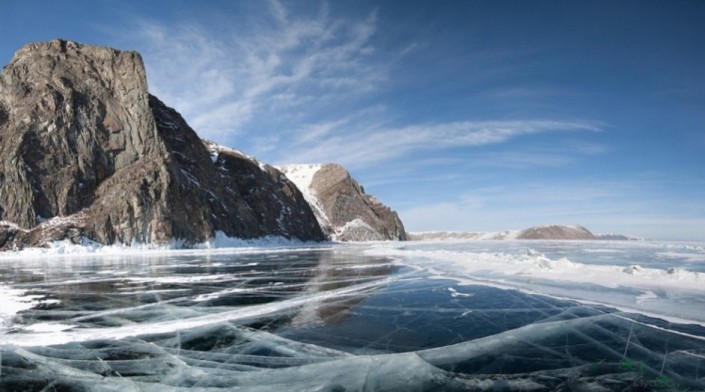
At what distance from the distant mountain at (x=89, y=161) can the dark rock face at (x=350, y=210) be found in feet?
217

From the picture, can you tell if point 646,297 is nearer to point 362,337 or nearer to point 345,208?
point 362,337

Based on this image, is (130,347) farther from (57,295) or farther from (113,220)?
(113,220)

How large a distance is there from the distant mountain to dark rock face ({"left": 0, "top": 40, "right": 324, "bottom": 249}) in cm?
11

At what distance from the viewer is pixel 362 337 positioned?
7023mm

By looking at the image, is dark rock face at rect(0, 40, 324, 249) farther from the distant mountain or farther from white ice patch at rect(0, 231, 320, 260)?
white ice patch at rect(0, 231, 320, 260)

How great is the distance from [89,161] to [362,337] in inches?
2190

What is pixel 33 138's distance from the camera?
48438 millimetres

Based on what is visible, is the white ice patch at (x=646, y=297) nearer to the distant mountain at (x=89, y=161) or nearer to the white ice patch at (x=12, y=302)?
the white ice patch at (x=12, y=302)

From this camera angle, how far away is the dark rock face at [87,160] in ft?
150

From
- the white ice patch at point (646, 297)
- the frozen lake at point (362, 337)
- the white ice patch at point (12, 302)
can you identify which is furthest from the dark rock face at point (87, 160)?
the white ice patch at point (646, 297)

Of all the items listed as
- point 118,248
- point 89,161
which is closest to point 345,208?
point 89,161

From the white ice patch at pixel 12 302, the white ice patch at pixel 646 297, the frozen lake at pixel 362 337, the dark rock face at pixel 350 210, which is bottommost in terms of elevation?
the white ice patch at pixel 12 302

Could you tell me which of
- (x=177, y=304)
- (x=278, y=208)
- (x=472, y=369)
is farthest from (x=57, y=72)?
(x=472, y=369)

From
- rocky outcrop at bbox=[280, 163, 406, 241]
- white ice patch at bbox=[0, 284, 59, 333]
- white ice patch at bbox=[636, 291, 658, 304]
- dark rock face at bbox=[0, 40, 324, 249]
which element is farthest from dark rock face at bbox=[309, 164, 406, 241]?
white ice patch at bbox=[636, 291, 658, 304]
